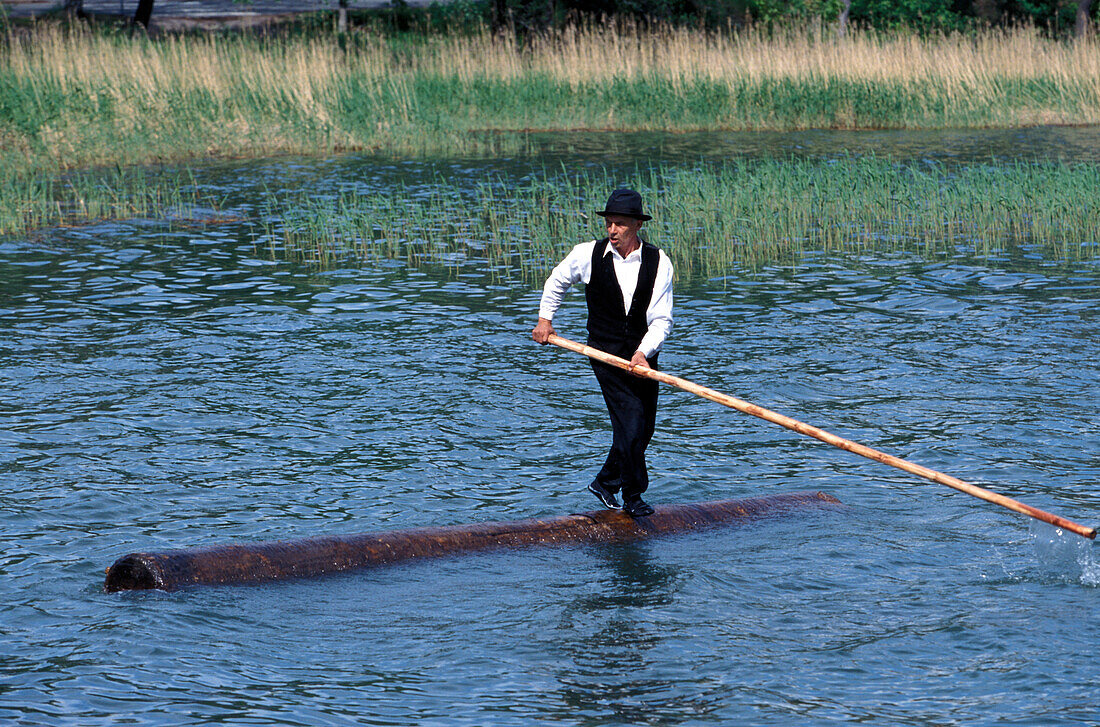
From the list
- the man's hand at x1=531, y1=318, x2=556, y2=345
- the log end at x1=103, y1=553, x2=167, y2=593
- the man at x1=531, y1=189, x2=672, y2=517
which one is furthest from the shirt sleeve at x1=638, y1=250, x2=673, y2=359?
the log end at x1=103, y1=553, x2=167, y2=593

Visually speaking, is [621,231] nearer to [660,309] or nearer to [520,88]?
[660,309]

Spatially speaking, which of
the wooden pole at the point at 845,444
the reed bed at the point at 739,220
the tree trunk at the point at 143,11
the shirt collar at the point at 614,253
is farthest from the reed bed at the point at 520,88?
the wooden pole at the point at 845,444

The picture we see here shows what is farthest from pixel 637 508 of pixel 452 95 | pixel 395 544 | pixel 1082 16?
pixel 1082 16

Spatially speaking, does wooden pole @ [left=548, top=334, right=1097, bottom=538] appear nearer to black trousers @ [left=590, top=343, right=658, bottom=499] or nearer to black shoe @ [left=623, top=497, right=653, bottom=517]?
black trousers @ [left=590, top=343, right=658, bottom=499]

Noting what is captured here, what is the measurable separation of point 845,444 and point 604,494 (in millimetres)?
1529

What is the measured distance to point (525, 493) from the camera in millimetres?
8203

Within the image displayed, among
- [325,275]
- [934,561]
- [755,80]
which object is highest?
[755,80]

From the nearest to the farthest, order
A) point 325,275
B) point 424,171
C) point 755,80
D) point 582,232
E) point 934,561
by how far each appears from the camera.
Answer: point 934,561, point 325,275, point 582,232, point 424,171, point 755,80

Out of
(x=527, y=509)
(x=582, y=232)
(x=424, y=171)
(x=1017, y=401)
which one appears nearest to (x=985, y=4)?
(x=424, y=171)

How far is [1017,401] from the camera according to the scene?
9953 mm

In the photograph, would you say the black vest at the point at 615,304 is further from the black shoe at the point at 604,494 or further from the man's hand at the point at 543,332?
the black shoe at the point at 604,494

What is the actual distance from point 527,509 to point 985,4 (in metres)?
42.0

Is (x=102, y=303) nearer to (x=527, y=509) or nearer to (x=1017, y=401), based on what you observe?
(x=527, y=509)

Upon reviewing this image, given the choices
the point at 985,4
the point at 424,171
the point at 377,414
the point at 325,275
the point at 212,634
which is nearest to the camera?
the point at 212,634
